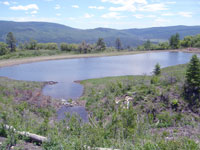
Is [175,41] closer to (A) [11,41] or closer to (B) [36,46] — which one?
(B) [36,46]

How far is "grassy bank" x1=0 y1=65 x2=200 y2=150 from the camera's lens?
199 inches

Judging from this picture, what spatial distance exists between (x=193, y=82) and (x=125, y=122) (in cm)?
731

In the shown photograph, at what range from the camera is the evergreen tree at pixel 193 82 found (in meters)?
11.9

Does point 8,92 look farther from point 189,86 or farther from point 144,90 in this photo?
point 189,86

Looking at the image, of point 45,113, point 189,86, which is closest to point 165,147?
point 189,86

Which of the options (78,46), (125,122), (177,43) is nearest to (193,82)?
(125,122)

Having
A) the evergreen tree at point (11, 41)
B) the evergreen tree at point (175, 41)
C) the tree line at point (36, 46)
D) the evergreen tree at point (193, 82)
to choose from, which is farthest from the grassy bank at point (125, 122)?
the evergreen tree at point (175, 41)

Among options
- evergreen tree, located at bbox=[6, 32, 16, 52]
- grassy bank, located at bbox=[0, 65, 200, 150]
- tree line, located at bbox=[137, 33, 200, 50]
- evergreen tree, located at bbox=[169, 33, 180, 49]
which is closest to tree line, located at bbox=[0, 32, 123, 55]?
evergreen tree, located at bbox=[6, 32, 16, 52]

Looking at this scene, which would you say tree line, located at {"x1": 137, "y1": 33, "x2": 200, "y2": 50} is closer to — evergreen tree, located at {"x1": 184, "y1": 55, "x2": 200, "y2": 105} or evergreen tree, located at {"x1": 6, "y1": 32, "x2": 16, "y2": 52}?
evergreen tree, located at {"x1": 6, "y1": 32, "x2": 16, "y2": 52}

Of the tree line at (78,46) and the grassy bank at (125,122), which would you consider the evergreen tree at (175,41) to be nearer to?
the tree line at (78,46)

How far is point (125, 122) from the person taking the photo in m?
6.58

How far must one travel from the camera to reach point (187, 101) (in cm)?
1163

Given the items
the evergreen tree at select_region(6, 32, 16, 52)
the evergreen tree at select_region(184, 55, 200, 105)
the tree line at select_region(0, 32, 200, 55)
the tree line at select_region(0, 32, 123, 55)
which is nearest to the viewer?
the evergreen tree at select_region(184, 55, 200, 105)

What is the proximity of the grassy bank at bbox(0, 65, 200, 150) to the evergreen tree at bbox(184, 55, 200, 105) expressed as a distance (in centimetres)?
44
